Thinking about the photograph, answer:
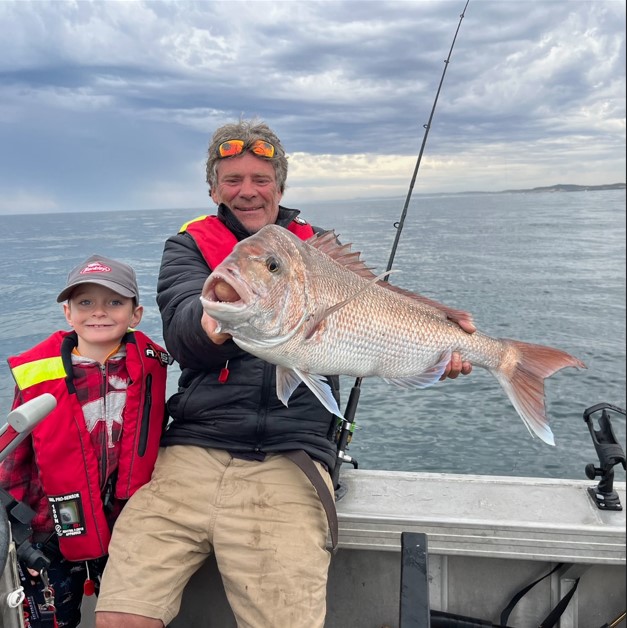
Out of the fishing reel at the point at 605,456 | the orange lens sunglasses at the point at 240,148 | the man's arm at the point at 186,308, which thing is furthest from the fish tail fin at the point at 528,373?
the orange lens sunglasses at the point at 240,148

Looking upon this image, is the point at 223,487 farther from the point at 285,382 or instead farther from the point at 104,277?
the point at 104,277

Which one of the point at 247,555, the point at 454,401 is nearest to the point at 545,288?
the point at 454,401

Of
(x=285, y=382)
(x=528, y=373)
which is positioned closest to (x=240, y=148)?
(x=285, y=382)

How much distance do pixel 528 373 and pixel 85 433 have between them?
2017mm

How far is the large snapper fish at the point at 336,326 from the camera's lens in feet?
6.26

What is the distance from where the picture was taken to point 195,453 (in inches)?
103

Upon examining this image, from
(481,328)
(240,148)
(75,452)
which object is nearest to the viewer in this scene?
(75,452)

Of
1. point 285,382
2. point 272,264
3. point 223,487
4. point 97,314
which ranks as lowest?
point 223,487

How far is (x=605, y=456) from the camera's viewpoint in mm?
2484

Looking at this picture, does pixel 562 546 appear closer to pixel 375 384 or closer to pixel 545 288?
pixel 375 384

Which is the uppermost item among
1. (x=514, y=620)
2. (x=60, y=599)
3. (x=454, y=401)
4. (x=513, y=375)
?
(x=513, y=375)

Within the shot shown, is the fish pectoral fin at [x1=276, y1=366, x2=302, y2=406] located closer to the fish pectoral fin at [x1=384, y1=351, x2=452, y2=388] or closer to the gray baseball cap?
the fish pectoral fin at [x1=384, y1=351, x2=452, y2=388]

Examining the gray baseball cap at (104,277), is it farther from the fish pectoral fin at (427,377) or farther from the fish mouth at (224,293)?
the fish pectoral fin at (427,377)

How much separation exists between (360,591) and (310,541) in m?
0.77
